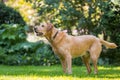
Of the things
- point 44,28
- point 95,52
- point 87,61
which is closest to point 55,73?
point 87,61

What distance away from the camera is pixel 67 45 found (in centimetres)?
1066

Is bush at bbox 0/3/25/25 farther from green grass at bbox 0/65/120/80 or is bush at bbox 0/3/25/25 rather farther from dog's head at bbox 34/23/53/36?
dog's head at bbox 34/23/53/36

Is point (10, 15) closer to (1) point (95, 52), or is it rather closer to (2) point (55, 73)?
(2) point (55, 73)

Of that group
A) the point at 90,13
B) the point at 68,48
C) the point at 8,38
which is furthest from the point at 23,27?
the point at 68,48

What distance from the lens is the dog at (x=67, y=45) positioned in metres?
10.5

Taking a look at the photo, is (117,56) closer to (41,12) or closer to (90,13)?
(90,13)

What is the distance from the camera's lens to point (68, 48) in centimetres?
1066

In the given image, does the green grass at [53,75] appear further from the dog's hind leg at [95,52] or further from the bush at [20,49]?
the bush at [20,49]

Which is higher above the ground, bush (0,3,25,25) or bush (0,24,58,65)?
bush (0,3,25,25)

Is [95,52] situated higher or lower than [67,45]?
lower

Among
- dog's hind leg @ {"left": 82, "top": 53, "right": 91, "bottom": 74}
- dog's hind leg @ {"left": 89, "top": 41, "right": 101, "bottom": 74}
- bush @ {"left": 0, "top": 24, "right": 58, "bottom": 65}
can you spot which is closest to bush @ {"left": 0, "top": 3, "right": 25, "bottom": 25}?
bush @ {"left": 0, "top": 24, "right": 58, "bottom": 65}

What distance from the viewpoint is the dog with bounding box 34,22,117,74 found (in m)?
10.5

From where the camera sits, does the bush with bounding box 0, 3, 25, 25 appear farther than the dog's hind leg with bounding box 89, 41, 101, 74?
Yes

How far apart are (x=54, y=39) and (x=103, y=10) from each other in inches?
223
